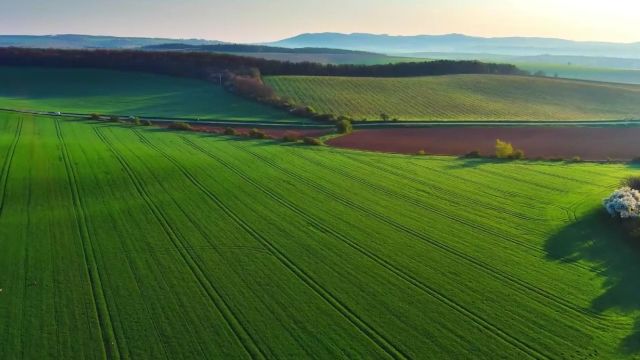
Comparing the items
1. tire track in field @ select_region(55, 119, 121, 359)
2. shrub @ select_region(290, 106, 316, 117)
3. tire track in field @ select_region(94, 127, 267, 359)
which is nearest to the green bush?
shrub @ select_region(290, 106, 316, 117)

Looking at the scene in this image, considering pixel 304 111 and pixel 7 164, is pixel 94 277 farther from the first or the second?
pixel 304 111

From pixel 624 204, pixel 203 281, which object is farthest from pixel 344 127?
pixel 203 281

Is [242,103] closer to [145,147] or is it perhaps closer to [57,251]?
[145,147]

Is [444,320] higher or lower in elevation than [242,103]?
lower

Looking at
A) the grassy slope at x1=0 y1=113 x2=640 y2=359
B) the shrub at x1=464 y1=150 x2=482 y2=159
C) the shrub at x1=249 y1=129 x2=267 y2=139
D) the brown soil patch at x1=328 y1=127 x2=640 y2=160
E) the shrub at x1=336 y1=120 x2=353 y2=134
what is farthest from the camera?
the shrub at x1=336 y1=120 x2=353 y2=134

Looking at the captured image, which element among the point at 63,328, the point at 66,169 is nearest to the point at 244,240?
the point at 63,328

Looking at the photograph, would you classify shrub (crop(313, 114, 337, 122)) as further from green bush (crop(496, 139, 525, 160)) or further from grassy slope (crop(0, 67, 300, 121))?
green bush (crop(496, 139, 525, 160))
